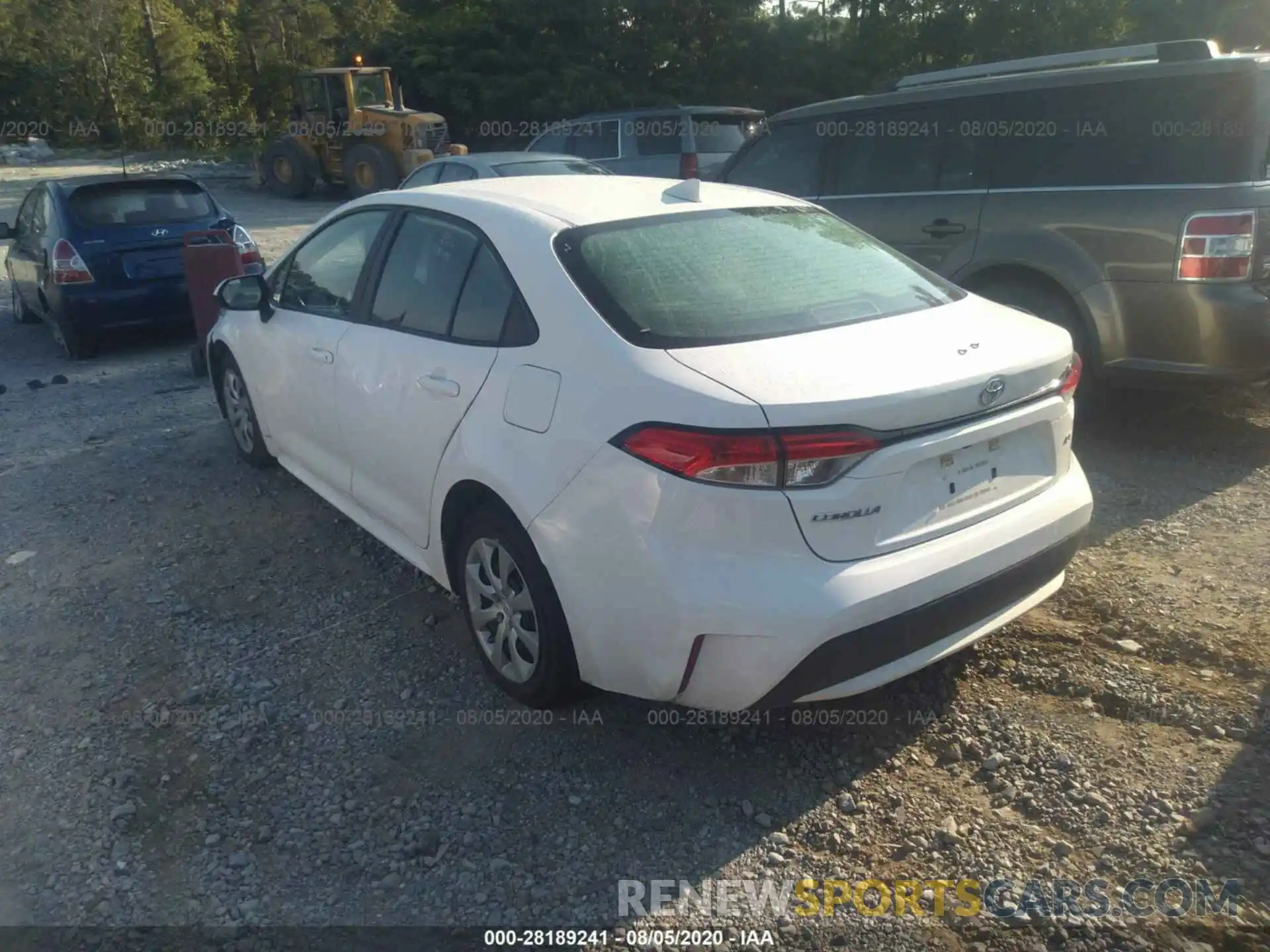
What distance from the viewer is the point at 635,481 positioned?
8.86 ft

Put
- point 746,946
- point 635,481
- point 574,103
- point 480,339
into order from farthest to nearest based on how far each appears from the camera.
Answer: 1. point 574,103
2. point 480,339
3. point 635,481
4. point 746,946

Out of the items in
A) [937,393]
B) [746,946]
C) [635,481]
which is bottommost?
[746,946]

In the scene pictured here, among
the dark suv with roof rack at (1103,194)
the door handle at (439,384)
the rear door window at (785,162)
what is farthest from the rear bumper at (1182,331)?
the door handle at (439,384)

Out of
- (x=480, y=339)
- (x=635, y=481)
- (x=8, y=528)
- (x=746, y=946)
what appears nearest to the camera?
(x=746, y=946)

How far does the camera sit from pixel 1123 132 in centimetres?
522

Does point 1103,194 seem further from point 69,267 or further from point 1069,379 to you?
point 69,267

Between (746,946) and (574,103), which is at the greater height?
(574,103)

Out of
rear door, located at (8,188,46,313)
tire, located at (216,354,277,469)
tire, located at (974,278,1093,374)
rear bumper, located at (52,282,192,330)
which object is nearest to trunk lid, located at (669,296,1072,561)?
tire, located at (974,278,1093,374)

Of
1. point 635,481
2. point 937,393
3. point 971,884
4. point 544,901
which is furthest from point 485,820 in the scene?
point 937,393

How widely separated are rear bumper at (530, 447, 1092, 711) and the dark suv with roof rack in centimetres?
260

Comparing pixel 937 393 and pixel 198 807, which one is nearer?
pixel 937 393

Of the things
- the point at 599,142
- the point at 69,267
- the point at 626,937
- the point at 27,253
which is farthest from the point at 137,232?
the point at 626,937

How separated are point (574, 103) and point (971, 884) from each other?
2685cm

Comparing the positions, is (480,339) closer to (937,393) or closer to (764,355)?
(764,355)
